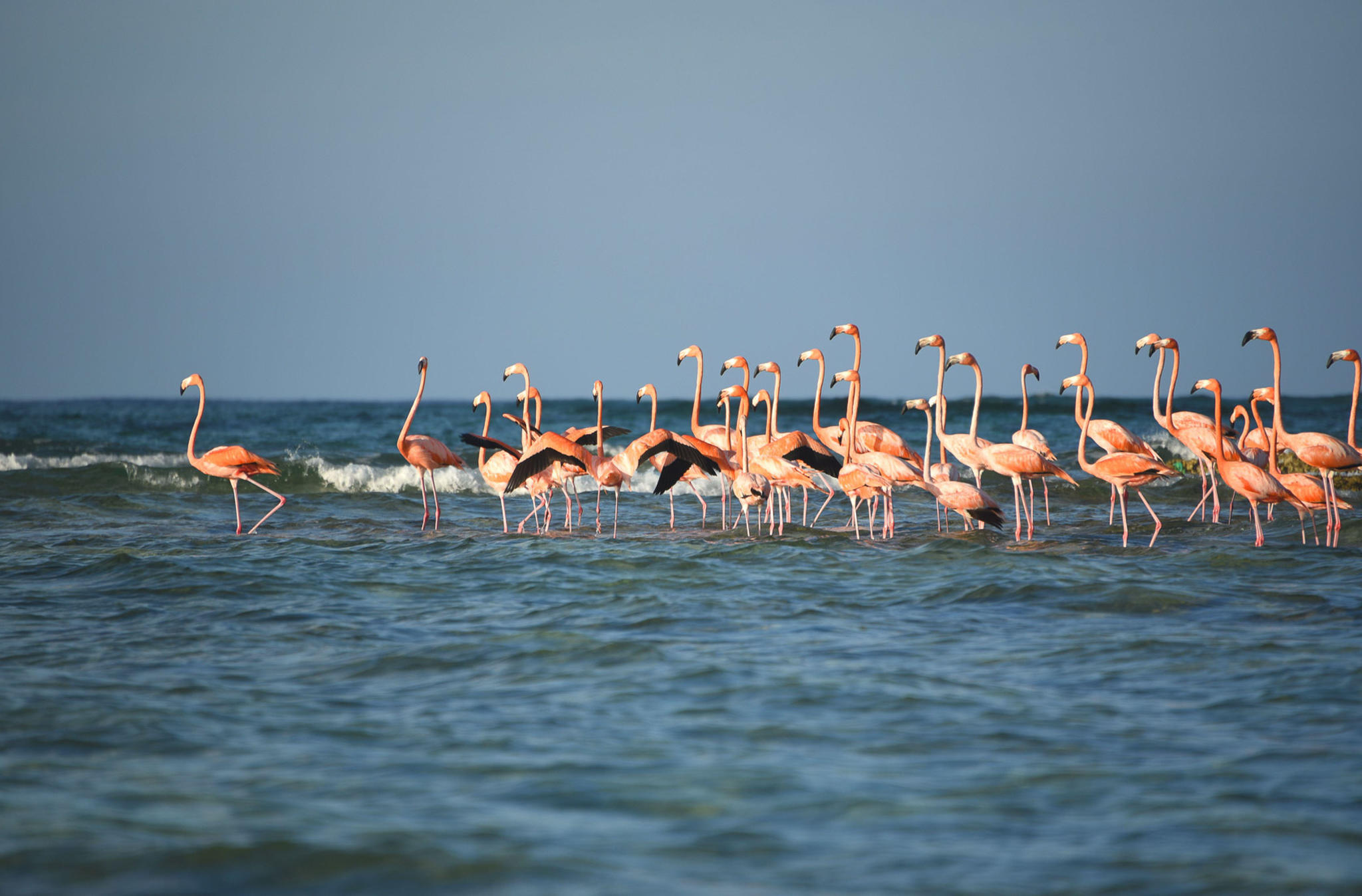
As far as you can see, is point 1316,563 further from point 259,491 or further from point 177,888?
point 259,491

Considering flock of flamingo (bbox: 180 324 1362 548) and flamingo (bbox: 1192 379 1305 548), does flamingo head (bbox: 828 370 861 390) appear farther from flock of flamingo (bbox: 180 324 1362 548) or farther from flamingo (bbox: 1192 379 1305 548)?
flamingo (bbox: 1192 379 1305 548)

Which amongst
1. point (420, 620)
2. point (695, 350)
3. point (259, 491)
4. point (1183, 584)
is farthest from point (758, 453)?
point (259, 491)

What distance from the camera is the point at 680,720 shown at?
4926mm

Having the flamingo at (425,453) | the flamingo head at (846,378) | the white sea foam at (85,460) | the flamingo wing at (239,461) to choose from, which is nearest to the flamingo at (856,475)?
the flamingo head at (846,378)

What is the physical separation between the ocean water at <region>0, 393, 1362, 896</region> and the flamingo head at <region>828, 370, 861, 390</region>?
89.2 inches

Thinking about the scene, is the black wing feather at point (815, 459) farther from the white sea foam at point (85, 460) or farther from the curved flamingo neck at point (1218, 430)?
the white sea foam at point (85, 460)

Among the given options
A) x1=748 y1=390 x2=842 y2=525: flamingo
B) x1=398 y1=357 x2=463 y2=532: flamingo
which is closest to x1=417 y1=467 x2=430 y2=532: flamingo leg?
x1=398 y1=357 x2=463 y2=532: flamingo

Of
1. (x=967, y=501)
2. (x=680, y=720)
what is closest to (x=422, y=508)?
(x=967, y=501)

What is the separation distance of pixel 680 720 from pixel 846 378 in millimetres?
7231

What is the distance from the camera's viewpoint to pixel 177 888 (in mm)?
3322

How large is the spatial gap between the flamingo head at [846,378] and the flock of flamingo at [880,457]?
23mm

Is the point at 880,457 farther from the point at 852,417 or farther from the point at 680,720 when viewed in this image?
the point at 680,720

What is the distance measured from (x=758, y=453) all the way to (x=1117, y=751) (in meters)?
7.45

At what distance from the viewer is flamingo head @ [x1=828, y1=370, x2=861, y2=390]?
11.6 metres
